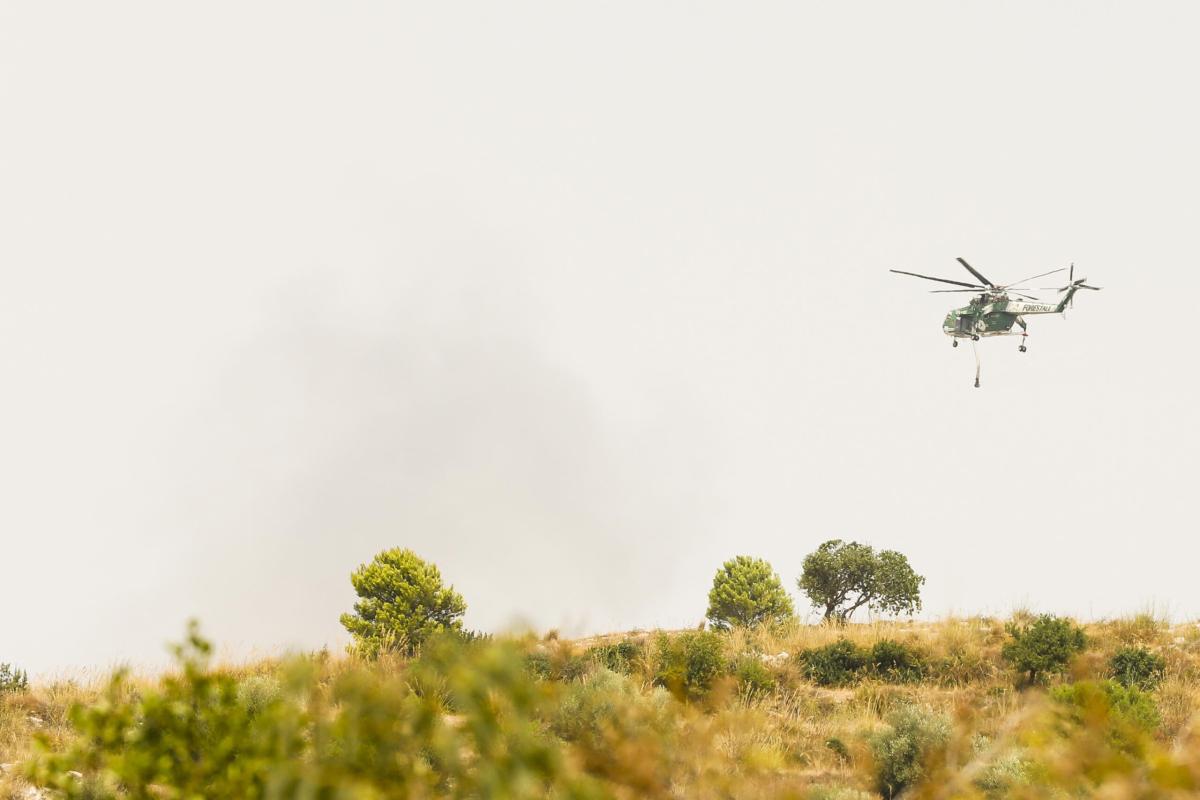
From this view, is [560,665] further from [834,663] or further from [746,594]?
[746,594]

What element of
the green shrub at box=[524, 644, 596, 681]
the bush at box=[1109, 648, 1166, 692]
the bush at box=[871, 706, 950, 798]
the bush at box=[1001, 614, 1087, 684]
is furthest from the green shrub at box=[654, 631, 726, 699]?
the bush at box=[1109, 648, 1166, 692]

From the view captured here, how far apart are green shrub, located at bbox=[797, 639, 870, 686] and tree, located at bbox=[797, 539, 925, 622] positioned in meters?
20.3

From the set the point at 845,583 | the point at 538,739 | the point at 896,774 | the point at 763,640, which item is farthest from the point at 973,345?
the point at 538,739

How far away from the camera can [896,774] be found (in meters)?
11.1

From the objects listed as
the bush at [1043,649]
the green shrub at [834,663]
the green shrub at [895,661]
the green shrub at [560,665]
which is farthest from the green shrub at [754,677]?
the bush at [1043,649]

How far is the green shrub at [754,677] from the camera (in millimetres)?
15789

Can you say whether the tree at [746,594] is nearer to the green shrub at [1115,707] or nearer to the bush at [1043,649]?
the bush at [1043,649]

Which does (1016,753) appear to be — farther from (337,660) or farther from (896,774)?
(337,660)

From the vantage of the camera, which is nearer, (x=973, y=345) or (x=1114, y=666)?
(x=1114, y=666)

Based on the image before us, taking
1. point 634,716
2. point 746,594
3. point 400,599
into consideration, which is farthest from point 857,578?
point 634,716

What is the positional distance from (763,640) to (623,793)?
1251 cm

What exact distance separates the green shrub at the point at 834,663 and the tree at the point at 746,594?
1646 cm

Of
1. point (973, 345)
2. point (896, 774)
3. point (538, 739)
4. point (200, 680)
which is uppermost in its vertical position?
point (973, 345)

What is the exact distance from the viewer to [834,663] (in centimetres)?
1758
